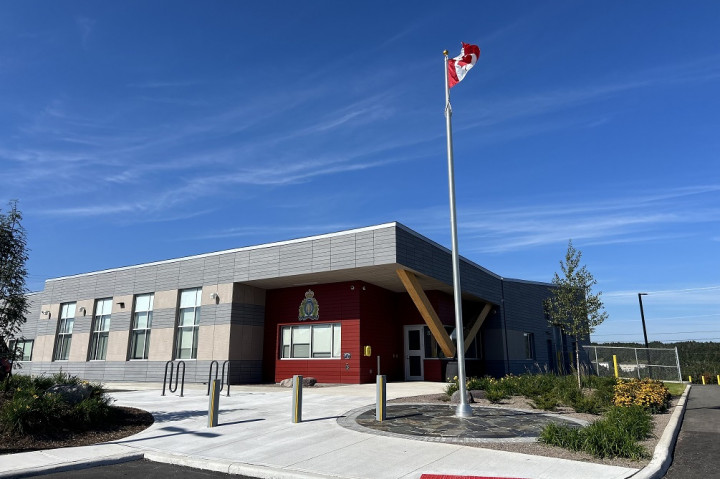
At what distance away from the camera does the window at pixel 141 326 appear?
27.7 meters

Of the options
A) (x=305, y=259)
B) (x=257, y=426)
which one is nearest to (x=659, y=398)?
(x=257, y=426)

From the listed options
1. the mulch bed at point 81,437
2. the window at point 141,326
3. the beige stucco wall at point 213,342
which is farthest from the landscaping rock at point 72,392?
the window at point 141,326

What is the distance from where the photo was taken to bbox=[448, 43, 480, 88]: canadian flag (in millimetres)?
13703

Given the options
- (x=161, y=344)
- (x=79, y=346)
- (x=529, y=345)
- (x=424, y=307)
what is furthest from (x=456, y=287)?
(x=79, y=346)

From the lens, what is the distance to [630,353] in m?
35.4

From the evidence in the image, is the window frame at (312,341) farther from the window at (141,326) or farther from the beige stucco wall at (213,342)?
the window at (141,326)

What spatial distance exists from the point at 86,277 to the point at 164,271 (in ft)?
24.4

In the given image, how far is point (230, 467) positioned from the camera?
7770 millimetres

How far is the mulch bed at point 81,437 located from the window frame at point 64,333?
23.0 metres

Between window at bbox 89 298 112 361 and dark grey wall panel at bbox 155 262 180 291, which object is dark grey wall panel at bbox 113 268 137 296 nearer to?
window at bbox 89 298 112 361

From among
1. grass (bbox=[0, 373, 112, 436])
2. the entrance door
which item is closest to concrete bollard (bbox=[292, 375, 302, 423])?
grass (bbox=[0, 373, 112, 436])

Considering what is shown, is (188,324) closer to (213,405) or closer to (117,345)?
(117,345)

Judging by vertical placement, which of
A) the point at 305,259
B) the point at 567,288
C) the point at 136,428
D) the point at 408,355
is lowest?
the point at 136,428

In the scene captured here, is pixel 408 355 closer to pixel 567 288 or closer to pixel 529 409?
pixel 567 288
